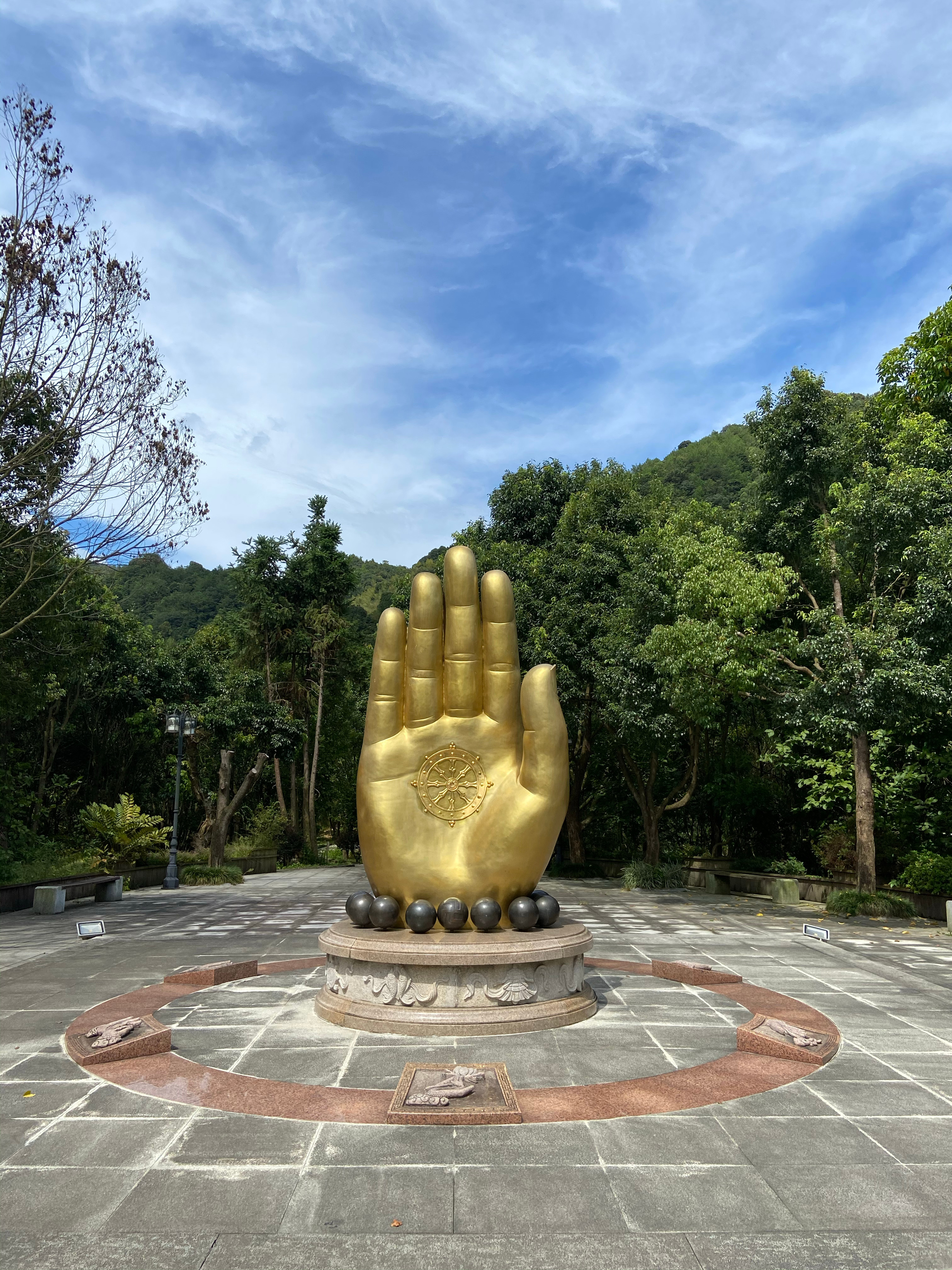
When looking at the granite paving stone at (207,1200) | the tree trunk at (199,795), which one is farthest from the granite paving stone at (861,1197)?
the tree trunk at (199,795)

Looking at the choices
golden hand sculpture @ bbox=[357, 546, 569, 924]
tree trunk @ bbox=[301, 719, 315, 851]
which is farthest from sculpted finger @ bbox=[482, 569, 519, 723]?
tree trunk @ bbox=[301, 719, 315, 851]

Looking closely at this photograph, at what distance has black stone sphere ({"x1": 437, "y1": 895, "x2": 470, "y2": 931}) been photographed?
859 centimetres

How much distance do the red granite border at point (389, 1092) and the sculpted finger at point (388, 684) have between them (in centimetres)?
381

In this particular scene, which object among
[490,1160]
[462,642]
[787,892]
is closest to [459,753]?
[462,642]

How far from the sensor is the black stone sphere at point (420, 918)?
8.58 meters

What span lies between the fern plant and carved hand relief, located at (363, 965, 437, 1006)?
57.3ft

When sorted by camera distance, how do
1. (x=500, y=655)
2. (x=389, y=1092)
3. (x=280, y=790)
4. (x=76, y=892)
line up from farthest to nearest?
(x=280, y=790), (x=76, y=892), (x=500, y=655), (x=389, y=1092)

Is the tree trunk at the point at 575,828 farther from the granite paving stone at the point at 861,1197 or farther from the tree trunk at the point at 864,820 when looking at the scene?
the granite paving stone at the point at 861,1197

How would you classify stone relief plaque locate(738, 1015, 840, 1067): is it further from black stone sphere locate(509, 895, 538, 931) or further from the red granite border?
black stone sphere locate(509, 895, 538, 931)

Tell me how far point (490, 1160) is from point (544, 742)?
459 cm

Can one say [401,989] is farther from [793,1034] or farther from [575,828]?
[575,828]

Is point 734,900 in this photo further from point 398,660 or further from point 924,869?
point 398,660

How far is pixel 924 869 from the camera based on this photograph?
17844mm

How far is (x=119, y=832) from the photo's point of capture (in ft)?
76.9
